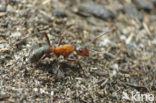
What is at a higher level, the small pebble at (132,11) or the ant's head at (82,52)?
the small pebble at (132,11)

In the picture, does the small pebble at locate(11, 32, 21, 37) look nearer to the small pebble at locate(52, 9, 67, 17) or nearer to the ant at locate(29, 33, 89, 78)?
the ant at locate(29, 33, 89, 78)

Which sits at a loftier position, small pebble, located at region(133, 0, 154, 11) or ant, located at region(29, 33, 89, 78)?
small pebble, located at region(133, 0, 154, 11)

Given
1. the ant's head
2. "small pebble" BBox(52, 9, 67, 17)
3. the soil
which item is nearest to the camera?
the soil

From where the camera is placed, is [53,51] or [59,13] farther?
[59,13]

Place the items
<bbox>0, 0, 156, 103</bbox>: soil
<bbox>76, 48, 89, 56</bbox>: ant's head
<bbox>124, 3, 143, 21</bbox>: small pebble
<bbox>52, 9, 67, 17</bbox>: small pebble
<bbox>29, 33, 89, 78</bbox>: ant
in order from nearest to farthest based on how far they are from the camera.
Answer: <bbox>0, 0, 156, 103</bbox>: soil, <bbox>29, 33, 89, 78</bbox>: ant, <bbox>76, 48, 89, 56</bbox>: ant's head, <bbox>52, 9, 67, 17</bbox>: small pebble, <bbox>124, 3, 143, 21</bbox>: small pebble

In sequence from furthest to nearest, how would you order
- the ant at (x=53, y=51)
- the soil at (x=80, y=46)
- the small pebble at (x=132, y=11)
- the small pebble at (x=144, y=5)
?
the small pebble at (x=144, y=5)
the small pebble at (x=132, y=11)
the ant at (x=53, y=51)
the soil at (x=80, y=46)

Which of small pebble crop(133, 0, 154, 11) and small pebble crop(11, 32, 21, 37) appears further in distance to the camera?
small pebble crop(133, 0, 154, 11)

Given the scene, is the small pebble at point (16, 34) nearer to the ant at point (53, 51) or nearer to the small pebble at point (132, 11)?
the ant at point (53, 51)

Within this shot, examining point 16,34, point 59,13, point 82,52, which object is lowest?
point 82,52

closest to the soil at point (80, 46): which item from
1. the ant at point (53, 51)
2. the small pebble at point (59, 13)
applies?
the small pebble at point (59, 13)

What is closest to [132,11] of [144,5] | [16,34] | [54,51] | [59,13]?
[144,5]

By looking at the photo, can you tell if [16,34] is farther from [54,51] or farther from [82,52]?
[82,52]

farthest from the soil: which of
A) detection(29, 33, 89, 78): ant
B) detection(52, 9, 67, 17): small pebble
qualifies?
detection(29, 33, 89, 78): ant
